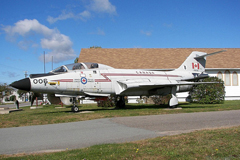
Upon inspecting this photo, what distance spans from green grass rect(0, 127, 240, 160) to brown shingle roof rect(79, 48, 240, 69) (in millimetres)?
21546

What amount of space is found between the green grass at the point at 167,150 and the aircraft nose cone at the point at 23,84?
7.63 meters

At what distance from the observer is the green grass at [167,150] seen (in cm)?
475

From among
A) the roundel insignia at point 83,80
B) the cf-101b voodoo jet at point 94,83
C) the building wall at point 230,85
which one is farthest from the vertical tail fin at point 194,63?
the roundel insignia at point 83,80

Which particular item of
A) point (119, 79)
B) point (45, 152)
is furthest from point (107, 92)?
point (45, 152)

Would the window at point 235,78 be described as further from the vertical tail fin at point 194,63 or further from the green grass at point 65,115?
Answer: the green grass at point 65,115

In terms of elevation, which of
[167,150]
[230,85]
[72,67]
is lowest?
[167,150]

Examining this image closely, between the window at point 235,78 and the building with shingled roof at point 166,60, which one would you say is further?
the window at point 235,78

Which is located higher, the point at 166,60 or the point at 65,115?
the point at 166,60

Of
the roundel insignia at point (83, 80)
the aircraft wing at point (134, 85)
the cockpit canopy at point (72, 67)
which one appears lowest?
the aircraft wing at point (134, 85)

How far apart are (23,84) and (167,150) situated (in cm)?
972

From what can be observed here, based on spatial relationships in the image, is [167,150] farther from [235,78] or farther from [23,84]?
[235,78]

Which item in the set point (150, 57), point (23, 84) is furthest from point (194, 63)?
point (23, 84)

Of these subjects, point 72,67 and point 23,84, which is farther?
point 72,67

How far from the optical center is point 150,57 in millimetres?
29547
